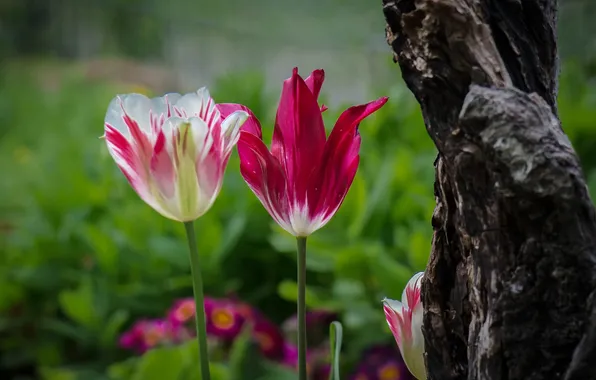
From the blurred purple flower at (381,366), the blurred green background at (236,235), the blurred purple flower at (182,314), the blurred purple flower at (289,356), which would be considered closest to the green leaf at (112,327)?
the blurred green background at (236,235)

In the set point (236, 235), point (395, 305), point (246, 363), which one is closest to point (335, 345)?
point (395, 305)

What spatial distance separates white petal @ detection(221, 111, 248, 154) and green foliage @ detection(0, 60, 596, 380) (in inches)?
18.1

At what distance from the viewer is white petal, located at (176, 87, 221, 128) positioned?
36 centimetres

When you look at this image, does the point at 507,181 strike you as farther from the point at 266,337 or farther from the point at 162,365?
the point at 266,337

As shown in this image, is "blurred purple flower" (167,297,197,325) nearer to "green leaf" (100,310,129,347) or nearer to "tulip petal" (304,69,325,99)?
"green leaf" (100,310,129,347)

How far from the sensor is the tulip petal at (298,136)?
13.3 inches

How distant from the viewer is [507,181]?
0.25 m

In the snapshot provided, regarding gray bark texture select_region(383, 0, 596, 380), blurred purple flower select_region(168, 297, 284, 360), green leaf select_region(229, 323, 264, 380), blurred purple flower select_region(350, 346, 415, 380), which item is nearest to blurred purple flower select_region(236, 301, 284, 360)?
blurred purple flower select_region(168, 297, 284, 360)

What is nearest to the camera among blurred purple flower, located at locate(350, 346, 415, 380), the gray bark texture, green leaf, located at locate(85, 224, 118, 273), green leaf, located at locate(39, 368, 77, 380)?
the gray bark texture

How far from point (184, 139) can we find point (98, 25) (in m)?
3.40

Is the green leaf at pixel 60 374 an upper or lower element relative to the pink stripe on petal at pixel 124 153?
lower

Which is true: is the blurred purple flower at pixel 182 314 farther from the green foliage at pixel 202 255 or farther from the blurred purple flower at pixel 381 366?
the blurred purple flower at pixel 381 366

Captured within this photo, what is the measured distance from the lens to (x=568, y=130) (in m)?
1.27

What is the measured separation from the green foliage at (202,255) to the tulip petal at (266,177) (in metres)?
0.44
